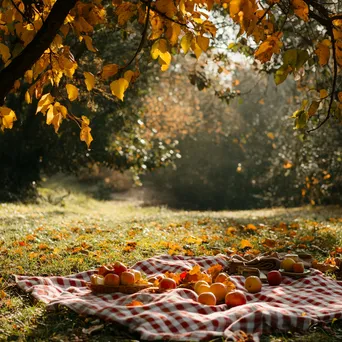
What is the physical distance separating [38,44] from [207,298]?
2.25 metres

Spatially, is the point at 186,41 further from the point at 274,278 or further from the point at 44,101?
the point at 274,278

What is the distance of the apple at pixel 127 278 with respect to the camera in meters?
4.27

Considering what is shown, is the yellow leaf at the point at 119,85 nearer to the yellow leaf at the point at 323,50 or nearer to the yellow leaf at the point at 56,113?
the yellow leaf at the point at 56,113

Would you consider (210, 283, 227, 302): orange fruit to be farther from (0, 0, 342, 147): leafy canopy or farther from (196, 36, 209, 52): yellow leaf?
(196, 36, 209, 52): yellow leaf

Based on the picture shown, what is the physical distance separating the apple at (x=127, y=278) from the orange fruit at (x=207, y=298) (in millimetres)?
603

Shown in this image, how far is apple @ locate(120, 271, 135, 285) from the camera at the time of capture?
14.0ft

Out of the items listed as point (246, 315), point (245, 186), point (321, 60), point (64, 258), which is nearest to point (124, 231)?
point (64, 258)

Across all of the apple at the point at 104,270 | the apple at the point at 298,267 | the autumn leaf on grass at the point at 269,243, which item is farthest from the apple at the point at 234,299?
the autumn leaf on grass at the point at 269,243

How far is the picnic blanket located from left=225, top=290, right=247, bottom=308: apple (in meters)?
0.06

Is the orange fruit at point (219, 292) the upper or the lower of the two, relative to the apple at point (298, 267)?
lower

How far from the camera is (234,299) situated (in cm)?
398

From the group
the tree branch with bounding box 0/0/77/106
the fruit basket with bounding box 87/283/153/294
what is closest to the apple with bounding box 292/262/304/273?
the fruit basket with bounding box 87/283/153/294

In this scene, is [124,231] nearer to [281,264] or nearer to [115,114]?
[281,264]

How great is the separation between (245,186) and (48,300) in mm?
20299
